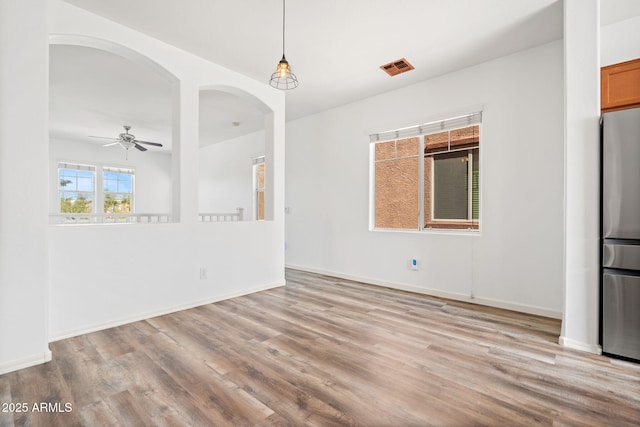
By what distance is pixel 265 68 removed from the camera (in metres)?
3.85

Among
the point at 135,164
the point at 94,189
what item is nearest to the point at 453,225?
the point at 135,164

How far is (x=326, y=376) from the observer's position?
6.67 ft

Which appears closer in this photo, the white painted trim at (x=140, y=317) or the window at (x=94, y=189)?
the white painted trim at (x=140, y=317)

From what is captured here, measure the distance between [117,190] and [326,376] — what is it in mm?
8533

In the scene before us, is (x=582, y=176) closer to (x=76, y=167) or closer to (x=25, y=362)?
(x=25, y=362)

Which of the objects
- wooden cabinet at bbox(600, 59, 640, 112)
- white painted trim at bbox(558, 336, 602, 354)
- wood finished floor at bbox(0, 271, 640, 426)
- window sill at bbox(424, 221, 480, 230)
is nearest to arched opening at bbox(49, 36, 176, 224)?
wood finished floor at bbox(0, 271, 640, 426)

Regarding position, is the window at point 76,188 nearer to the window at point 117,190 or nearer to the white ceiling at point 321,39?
the window at point 117,190

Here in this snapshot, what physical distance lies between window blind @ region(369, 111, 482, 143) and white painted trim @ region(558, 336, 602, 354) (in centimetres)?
249

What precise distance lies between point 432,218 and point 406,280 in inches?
37.8

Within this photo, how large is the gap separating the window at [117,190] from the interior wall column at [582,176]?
9.51 meters

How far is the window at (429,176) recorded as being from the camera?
3852mm

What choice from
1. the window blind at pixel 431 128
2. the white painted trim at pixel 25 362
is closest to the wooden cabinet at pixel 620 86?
the window blind at pixel 431 128

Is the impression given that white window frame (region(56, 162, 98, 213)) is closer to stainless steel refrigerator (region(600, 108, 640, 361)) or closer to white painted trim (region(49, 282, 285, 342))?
white painted trim (region(49, 282, 285, 342))

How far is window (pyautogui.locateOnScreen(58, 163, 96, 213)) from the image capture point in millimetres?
7320
